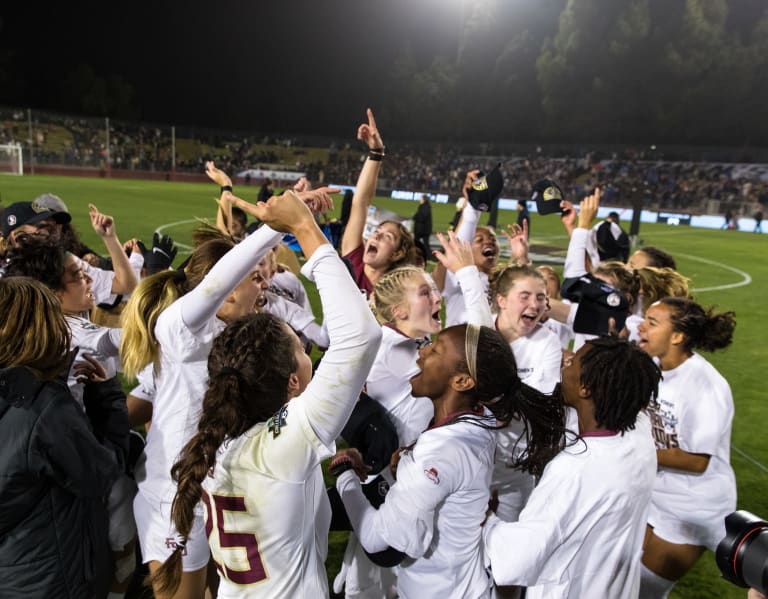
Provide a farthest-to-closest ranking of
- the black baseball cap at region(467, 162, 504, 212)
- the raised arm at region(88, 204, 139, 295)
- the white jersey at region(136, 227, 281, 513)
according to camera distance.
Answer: the black baseball cap at region(467, 162, 504, 212), the raised arm at region(88, 204, 139, 295), the white jersey at region(136, 227, 281, 513)

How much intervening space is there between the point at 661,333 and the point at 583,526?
1.74 meters

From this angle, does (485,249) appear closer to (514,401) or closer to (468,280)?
Answer: (468,280)

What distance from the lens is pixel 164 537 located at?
8.44ft

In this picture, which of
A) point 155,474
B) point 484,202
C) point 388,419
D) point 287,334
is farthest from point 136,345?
point 484,202

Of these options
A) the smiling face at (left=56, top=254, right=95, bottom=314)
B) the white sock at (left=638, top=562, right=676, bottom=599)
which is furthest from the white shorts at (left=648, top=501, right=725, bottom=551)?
the smiling face at (left=56, top=254, right=95, bottom=314)

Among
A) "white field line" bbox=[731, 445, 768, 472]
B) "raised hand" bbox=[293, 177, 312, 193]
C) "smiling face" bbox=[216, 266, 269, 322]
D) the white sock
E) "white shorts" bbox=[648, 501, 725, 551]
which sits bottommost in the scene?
"white field line" bbox=[731, 445, 768, 472]

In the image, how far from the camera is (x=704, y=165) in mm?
40219

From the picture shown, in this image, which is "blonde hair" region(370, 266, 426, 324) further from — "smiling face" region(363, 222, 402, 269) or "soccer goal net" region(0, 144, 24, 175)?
"soccer goal net" region(0, 144, 24, 175)

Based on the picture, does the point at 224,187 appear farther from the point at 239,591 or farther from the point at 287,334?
the point at 239,591

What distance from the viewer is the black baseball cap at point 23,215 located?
445 cm

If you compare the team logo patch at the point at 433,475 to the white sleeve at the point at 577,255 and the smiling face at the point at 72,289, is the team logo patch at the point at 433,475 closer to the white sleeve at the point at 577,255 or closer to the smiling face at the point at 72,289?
the smiling face at the point at 72,289

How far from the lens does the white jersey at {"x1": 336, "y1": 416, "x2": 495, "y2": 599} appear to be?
2092 millimetres

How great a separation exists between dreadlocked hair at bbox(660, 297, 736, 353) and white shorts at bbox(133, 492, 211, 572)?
2.87 meters

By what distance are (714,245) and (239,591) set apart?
23992 millimetres
